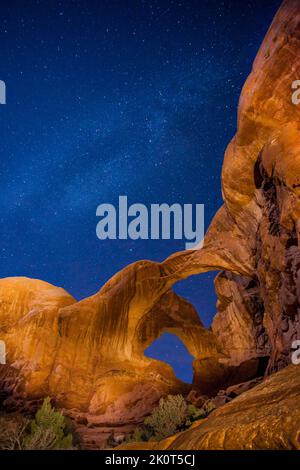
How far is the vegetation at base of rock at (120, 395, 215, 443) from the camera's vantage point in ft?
46.4

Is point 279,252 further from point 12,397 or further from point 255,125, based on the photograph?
point 12,397

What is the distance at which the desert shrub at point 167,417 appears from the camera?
1407 cm

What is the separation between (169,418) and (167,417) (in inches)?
3.5

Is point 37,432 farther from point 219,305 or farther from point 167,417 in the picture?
point 219,305

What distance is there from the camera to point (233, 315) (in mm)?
20828

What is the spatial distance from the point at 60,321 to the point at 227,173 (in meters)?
9.91

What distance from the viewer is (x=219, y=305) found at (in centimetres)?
2234

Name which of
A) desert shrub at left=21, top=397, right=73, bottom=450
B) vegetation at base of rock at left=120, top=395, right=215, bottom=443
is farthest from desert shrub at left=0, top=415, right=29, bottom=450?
vegetation at base of rock at left=120, top=395, right=215, bottom=443

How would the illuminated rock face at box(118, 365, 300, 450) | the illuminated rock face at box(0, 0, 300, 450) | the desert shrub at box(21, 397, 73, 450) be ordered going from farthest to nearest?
the illuminated rock face at box(0, 0, 300, 450) → the desert shrub at box(21, 397, 73, 450) → the illuminated rock face at box(118, 365, 300, 450)

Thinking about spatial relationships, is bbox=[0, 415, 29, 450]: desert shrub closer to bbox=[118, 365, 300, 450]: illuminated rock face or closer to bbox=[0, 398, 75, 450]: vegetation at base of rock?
bbox=[0, 398, 75, 450]: vegetation at base of rock

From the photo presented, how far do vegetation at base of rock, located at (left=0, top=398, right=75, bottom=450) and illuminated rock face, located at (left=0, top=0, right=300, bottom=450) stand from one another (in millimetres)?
2206
